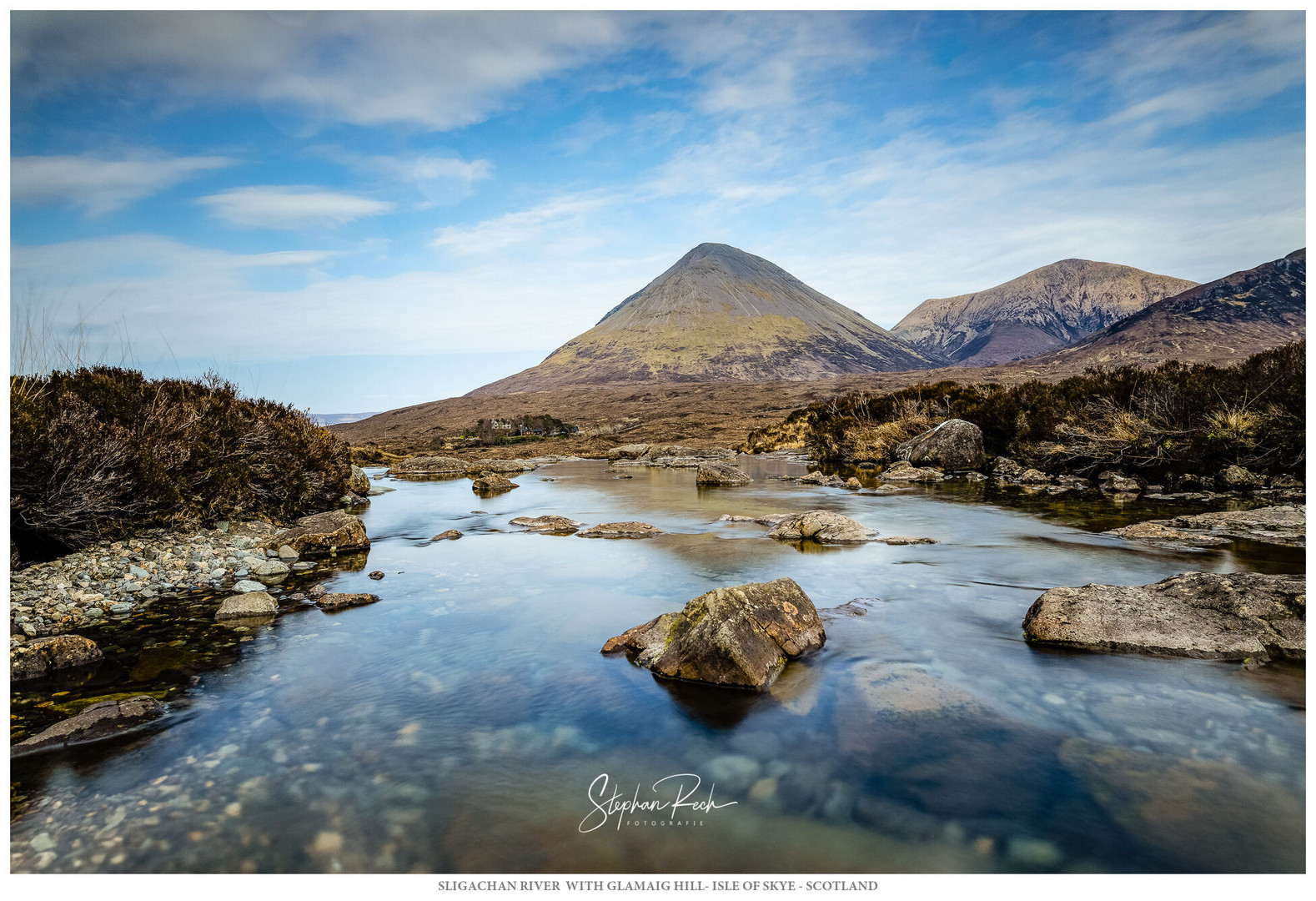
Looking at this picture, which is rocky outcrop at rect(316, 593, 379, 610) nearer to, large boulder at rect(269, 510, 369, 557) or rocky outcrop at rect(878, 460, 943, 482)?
large boulder at rect(269, 510, 369, 557)

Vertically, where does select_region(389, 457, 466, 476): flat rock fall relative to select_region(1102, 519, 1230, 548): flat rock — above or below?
above

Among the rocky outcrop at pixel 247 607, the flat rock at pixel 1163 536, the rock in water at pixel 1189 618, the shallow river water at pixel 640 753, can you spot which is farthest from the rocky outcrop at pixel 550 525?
the flat rock at pixel 1163 536

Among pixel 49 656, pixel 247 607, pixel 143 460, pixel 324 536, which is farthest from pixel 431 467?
pixel 49 656

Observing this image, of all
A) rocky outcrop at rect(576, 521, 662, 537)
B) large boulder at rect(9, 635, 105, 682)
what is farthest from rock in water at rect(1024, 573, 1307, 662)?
large boulder at rect(9, 635, 105, 682)

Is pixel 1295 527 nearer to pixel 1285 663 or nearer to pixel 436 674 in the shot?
pixel 1285 663

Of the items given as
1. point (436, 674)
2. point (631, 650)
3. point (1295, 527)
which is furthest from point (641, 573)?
point (1295, 527)

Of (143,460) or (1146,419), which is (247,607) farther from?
(1146,419)

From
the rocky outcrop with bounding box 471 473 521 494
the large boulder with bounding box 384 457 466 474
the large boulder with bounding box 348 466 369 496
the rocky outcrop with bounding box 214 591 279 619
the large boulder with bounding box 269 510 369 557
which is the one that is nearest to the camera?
the rocky outcrop with bounding box 214 591 279 619
